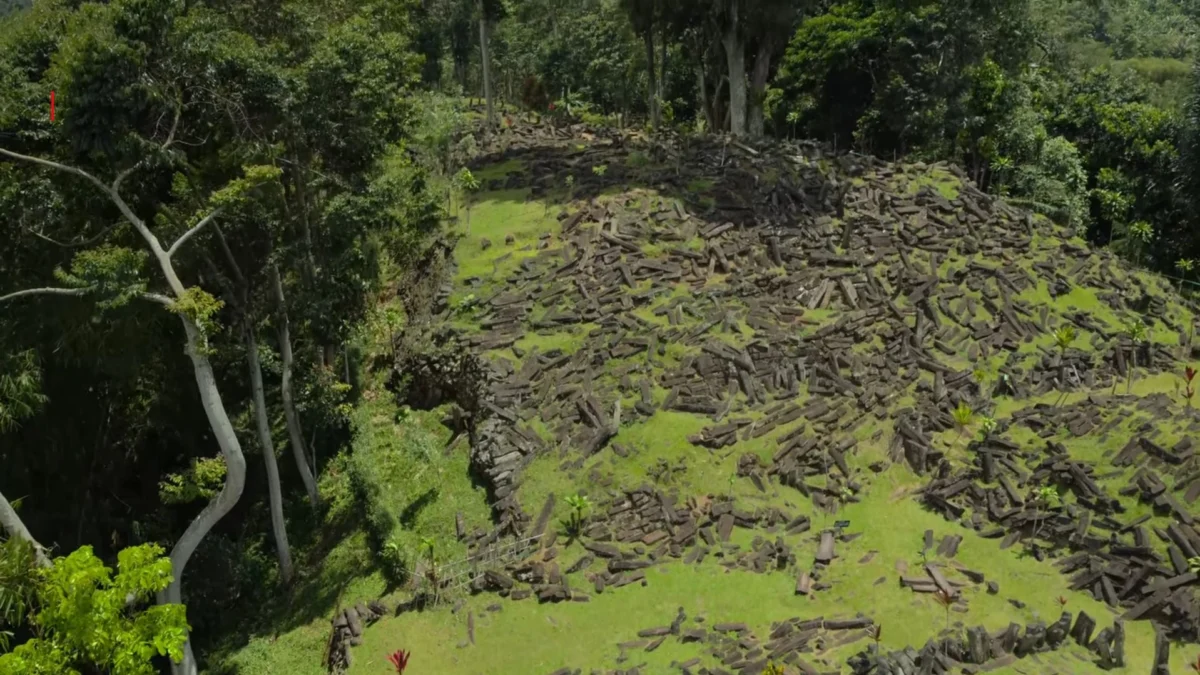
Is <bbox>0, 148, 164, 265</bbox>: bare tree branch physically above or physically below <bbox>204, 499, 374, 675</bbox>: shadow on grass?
above

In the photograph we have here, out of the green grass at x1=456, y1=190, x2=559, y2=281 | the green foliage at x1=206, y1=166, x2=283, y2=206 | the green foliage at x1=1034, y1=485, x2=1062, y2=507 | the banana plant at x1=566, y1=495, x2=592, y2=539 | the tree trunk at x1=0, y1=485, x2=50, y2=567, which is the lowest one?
the banana plant at x1=566, y1=495, x2=592, y2=539

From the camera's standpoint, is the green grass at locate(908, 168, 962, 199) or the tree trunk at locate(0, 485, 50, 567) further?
the green grass at locate(908, 168, 962, 199)

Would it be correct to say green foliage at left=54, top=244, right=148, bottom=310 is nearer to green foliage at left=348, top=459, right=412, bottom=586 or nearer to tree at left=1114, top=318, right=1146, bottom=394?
green foliage at left=348, top=459, right=412, bottom=586

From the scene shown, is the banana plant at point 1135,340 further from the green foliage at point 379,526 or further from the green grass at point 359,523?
the green foliage at point 379,526

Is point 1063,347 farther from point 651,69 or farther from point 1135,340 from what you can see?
point 651,69

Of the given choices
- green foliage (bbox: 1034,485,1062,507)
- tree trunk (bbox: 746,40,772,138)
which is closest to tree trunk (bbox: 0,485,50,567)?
green foliage (bbox: 1034,485,1062,507)

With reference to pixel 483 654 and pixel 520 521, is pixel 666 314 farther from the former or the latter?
pixel 483 654

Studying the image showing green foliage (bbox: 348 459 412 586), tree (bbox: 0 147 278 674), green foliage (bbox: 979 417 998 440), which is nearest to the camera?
tree (bbox: 0 147 278 674)
